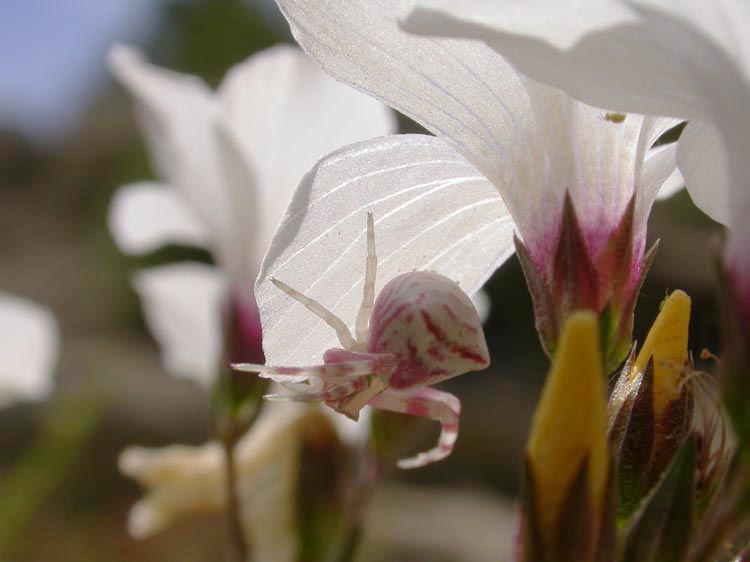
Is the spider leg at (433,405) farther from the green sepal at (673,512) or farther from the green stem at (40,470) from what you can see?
the green stem at (40,470)

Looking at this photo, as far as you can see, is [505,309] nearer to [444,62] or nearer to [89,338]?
[89,338]

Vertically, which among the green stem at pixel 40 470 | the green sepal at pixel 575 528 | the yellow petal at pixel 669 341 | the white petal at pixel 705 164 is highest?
the white petal at pixel 705 164

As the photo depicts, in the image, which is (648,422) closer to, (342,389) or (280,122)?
(342,389)

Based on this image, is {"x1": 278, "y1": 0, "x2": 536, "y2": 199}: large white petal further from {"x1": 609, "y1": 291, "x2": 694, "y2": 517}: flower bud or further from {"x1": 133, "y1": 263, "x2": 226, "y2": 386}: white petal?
{"x1": 133, "y1": 263, "x2": 226, "y2": 386}: white petal

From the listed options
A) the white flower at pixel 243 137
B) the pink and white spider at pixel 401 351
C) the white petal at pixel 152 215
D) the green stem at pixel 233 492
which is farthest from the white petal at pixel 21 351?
the pink and white spider at pixel 401 351

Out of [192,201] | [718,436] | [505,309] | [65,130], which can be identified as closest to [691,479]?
[718,436]
